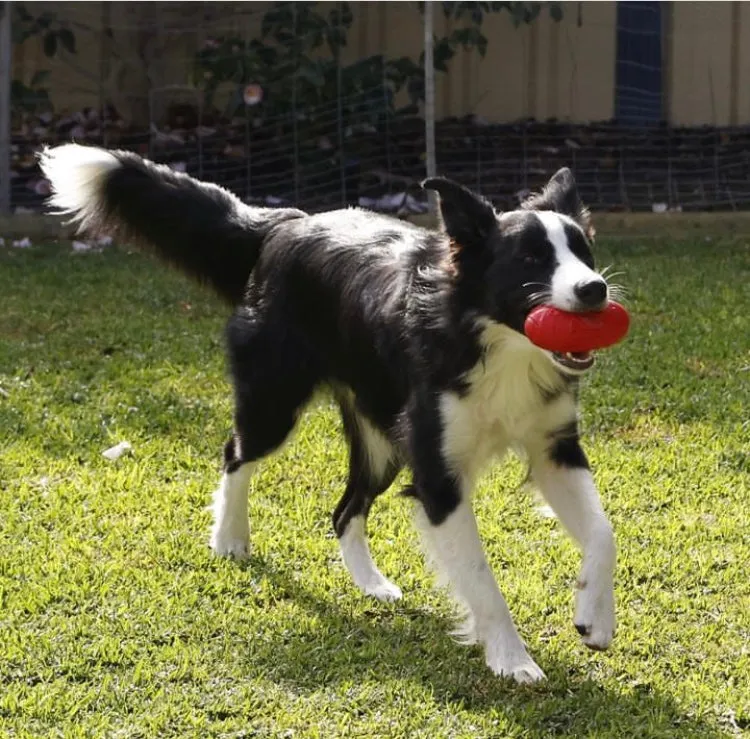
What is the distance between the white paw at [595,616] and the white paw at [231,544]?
139 centimetres

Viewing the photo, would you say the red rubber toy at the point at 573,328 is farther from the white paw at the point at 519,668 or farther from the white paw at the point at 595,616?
the white paw at the point at 519,668

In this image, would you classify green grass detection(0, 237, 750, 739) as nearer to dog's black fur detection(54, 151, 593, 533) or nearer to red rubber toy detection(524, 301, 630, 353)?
dog's black fur detection(54, 151, 593, 533)

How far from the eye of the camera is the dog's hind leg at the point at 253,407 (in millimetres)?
4559

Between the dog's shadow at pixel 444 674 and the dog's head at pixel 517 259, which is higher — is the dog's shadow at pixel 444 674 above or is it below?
below

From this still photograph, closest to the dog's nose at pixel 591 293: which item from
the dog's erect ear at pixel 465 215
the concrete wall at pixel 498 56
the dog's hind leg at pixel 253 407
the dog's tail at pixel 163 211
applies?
the dog's erect ear at pixel 465 215

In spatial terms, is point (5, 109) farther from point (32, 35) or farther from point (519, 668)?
point (519, 668)

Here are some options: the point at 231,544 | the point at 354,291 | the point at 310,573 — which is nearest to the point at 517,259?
the point at 354,291

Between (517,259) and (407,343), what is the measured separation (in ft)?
1.61

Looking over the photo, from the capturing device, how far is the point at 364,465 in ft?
15.4

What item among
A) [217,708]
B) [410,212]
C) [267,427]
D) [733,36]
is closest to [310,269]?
[267,427]

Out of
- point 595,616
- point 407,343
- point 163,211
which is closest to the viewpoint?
point 595,616

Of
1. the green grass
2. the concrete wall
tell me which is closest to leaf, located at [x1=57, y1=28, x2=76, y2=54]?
the concrete wall

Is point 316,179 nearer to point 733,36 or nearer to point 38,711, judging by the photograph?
point 733,36

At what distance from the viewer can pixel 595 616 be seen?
3.67 metres
